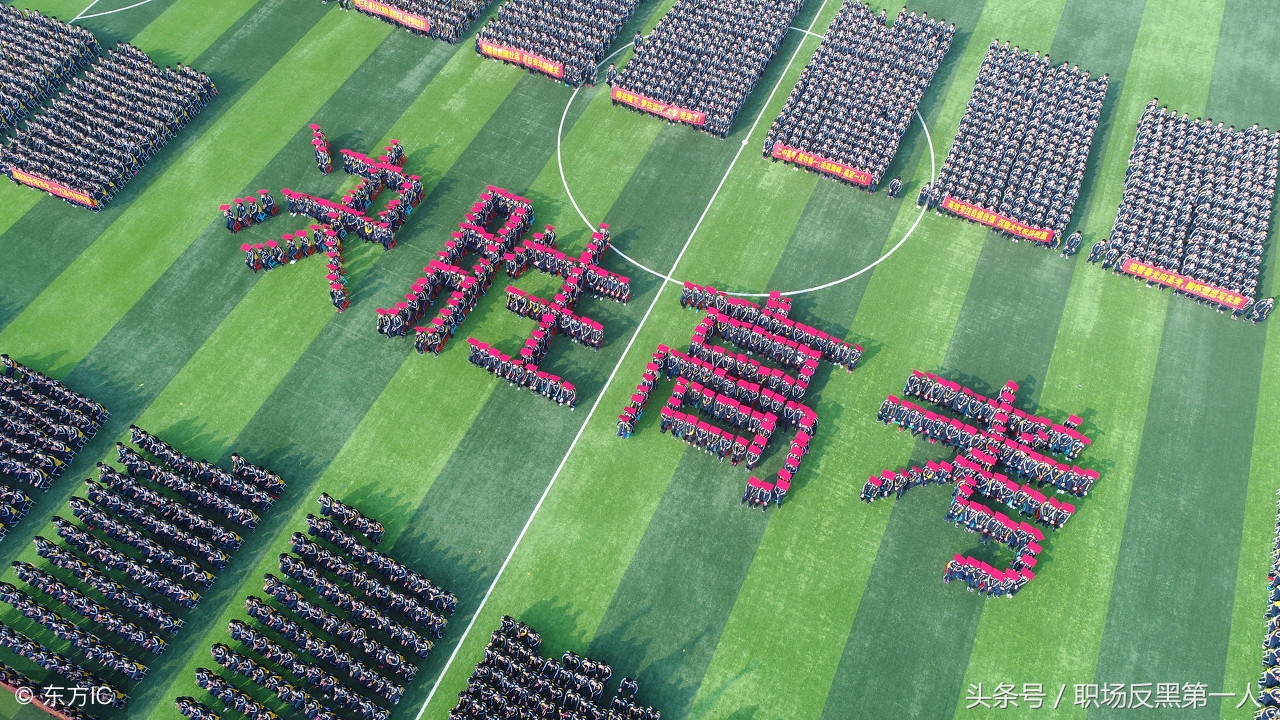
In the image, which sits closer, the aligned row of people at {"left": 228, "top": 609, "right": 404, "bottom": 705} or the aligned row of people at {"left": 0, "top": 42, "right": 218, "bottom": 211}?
the aligned row of people at {"left": 228, "top": 609, "right": 404, "bottom": 705}

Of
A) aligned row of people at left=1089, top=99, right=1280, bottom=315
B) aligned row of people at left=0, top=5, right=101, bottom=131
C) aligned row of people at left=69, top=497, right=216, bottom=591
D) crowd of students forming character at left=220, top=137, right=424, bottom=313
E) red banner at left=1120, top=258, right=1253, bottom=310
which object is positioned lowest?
aligned row of people at left=69, top=497, right=216, bottom=591

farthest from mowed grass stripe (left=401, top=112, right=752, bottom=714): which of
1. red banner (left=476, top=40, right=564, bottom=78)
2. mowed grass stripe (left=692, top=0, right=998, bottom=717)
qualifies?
red banner (left=476, top=40, right=564, bottom=78)

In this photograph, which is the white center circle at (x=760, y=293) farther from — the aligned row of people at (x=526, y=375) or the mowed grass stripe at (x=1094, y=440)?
the mowed grass stripe at (x=1094, y=440)

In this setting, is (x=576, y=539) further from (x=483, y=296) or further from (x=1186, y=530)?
(x=1186, y=530)

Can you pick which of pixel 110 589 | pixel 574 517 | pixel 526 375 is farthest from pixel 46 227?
pixel 574 517

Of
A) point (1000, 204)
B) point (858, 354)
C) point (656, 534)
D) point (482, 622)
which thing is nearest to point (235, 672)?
point (482, 622)

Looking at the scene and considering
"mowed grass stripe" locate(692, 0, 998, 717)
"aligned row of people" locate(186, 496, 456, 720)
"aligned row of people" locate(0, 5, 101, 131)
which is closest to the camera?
"aligned row of people" locate(186, 496, 456, 720)

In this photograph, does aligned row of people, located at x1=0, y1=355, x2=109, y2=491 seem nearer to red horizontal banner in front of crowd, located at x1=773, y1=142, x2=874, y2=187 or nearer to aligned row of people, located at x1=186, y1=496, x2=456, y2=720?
aligned row of people, located at x1=186, y1=496, x2=456, y2=720
